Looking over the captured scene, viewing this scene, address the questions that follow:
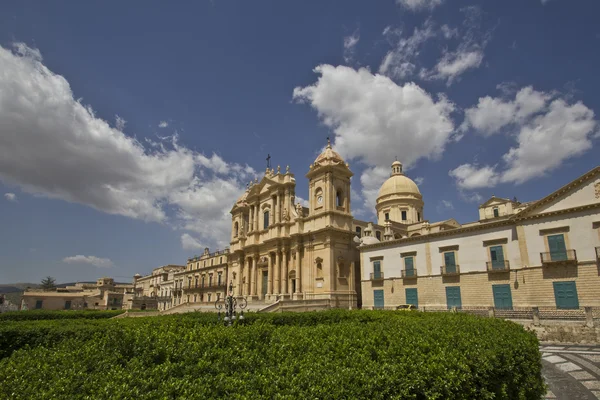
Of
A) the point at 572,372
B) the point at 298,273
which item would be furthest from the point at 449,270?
the point at 572,372

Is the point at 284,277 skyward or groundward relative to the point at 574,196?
groundward

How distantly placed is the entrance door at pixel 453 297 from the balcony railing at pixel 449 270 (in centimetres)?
107

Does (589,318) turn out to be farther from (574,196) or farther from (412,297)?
(412,297)

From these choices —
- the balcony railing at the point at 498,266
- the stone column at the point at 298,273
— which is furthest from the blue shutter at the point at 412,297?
the stone column at the point at 298,273

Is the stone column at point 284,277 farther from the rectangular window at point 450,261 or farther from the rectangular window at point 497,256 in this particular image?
the rectangular window at point 497,256

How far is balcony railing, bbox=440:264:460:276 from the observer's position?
2714 cm

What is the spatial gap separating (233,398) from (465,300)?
26.2 metres

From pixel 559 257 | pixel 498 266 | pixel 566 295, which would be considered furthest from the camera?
pixel 498 266

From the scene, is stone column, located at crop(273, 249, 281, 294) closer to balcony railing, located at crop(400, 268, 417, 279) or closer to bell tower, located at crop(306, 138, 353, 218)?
bell tower, located at crop(306, 138, 353, 218)

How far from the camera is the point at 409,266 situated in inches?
1194

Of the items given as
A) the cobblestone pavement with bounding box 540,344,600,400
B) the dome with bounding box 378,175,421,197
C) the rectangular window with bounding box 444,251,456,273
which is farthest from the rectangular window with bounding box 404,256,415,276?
the dome with bounding box 378,175,421,197

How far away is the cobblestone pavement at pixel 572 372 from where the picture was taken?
934 cm

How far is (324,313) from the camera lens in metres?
15.3

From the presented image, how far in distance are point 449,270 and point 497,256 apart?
3.65 meters
